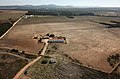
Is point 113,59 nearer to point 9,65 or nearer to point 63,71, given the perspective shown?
point 63,71

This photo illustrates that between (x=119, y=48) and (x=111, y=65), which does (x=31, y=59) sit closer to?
(x=111, y=65)

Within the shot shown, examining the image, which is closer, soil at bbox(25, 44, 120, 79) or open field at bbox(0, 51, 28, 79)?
soil at bbox(25, 44, 120, 79)

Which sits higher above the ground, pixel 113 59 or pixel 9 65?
pixel 9 65

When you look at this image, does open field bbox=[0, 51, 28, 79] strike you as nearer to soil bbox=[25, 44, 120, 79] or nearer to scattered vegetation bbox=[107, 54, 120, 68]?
soil bbox=[25, 44, 120, 79]

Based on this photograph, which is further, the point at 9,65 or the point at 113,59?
the point at 113,59

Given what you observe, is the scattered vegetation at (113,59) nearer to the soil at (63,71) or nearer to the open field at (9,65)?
the soil at (63,71)

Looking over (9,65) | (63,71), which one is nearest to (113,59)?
(63,71)

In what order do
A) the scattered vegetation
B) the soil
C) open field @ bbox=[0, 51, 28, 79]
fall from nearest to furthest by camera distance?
the soil, open field @ bbox=[0, 51, 28, 79], the scattered vegetation

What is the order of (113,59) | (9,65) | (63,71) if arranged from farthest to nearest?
1. (113,59)
2. (9,65)
3. (63,71)

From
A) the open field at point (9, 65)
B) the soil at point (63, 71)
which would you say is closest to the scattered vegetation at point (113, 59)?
the soil at point (63, 71)

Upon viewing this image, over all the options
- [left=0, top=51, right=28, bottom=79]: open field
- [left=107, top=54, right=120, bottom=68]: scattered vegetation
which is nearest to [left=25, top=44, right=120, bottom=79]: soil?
[left=0, top=51, right=28, bottom=79]: open field

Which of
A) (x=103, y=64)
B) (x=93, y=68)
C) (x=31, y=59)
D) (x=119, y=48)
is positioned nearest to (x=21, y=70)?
(x=31, y=59)
